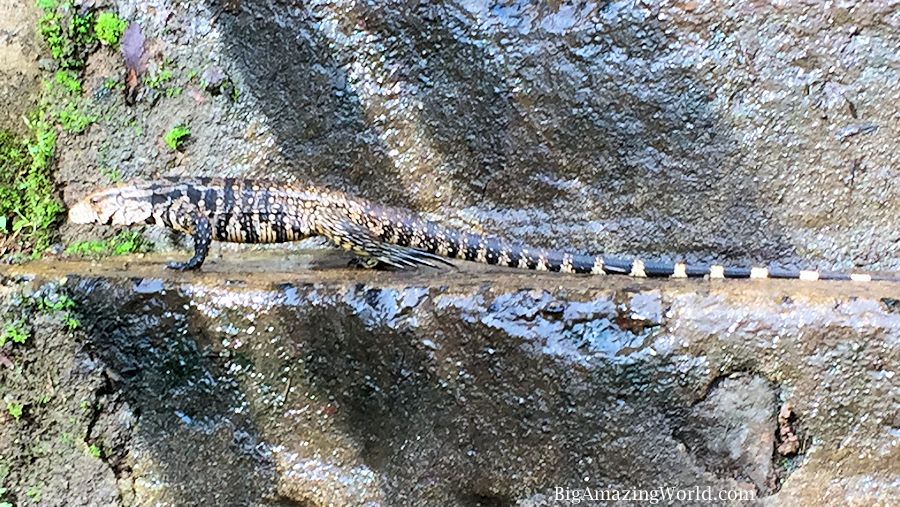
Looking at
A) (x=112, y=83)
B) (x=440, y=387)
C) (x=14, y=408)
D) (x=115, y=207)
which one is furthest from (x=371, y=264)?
(x=112, y=83)

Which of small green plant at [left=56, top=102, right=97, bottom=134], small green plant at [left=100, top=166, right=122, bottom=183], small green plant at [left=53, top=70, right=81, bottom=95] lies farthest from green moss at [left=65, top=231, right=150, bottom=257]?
small green plant at [left=53, top=70, right=81, bottom=95]

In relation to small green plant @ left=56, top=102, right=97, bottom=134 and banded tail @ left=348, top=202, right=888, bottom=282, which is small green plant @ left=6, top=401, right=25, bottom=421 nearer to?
small green plant @ left=56, top=102, right=97, bottom=134

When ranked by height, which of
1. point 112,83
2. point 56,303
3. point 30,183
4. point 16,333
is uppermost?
point 112,83

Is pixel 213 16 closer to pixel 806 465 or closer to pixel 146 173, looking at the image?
pixel 146 173

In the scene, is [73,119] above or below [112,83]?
Result: below

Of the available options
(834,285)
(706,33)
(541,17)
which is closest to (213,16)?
(541,17)

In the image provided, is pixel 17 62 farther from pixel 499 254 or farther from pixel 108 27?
pixel 499 254

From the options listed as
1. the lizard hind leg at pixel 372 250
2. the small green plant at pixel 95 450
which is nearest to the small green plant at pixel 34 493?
the small green plant at pixel 95 450

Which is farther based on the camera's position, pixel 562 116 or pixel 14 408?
pixel 562 116
